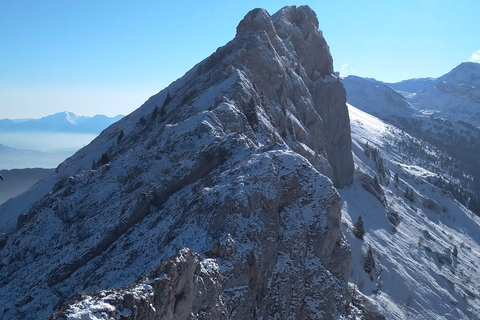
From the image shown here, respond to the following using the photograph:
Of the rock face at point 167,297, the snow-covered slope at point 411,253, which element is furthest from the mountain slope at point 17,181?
the rock face at point 167,297

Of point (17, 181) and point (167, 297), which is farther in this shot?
point (17, 181)

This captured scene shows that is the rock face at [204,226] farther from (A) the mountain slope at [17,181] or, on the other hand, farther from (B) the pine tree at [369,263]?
(A) the mountain slope at [17,181]

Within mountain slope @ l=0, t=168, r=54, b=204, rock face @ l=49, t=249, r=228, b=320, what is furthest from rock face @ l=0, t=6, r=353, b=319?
mountain slope @ l=0, t=168, r=54, b=204

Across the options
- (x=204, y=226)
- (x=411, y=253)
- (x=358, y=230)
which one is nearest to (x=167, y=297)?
(x=204, y=226)

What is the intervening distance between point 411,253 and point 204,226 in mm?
55652

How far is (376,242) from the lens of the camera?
2712 inches

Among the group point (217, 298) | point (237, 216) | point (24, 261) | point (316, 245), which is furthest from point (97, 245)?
point (316, 245)

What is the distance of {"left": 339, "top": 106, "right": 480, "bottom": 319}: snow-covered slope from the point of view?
189 feet

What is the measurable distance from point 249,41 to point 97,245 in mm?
45841

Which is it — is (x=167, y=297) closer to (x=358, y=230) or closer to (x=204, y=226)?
(x=204, y=226)

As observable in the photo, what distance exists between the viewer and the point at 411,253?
71.9 m

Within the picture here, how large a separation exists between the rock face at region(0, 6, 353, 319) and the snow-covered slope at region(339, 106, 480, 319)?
18.5 meters

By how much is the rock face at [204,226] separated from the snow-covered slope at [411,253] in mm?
18495

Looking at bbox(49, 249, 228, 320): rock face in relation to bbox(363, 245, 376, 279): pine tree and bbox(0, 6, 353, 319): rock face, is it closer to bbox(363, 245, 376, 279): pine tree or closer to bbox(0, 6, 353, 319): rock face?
bbox(0, 6, 353, 319): rock face
